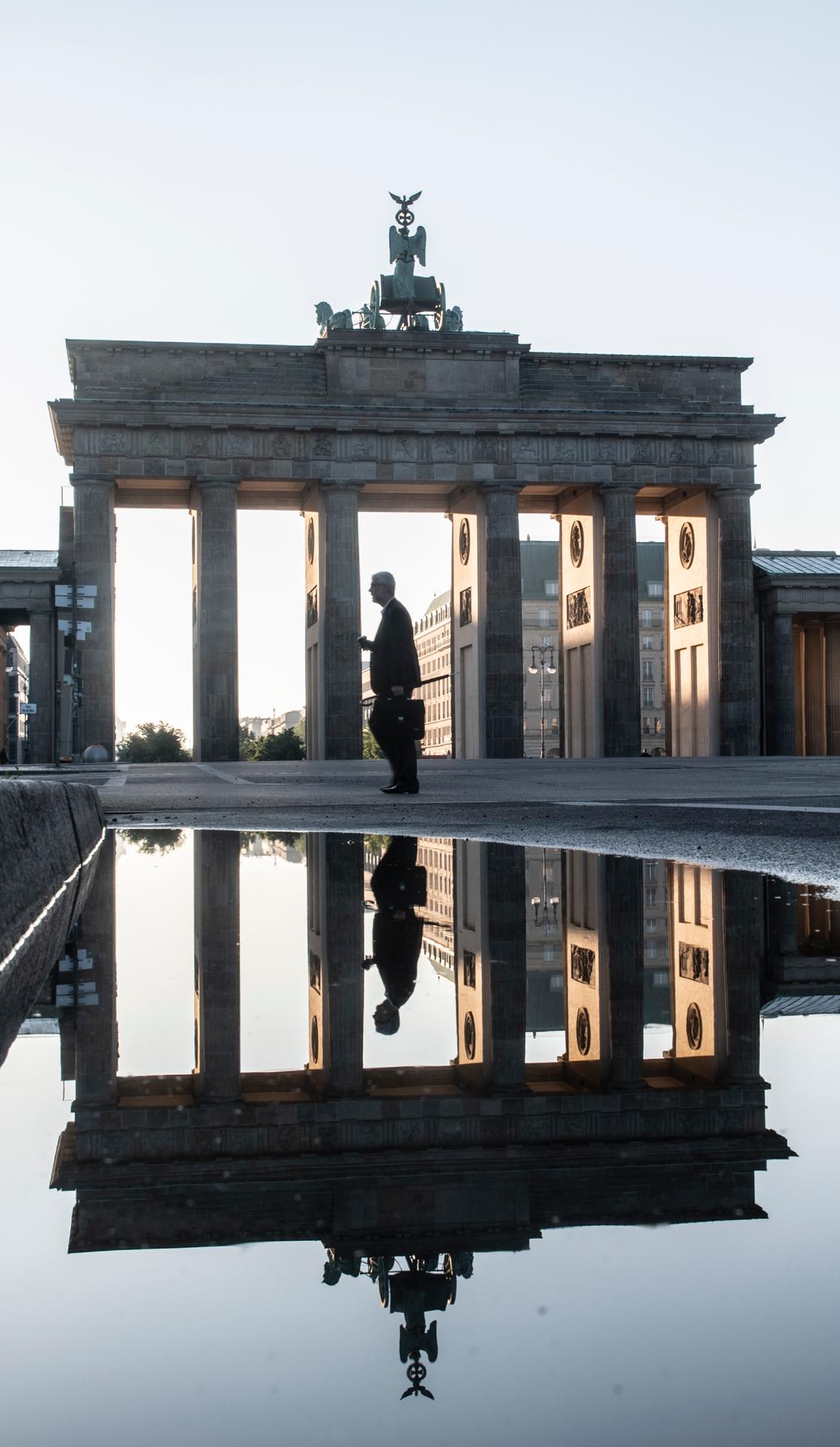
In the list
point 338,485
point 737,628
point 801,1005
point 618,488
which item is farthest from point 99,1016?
point 737,628

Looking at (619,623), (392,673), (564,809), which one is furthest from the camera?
(619,623)

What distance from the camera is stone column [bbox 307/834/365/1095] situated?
2158 mm

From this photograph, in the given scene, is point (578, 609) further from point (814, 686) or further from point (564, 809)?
point (564, 809)

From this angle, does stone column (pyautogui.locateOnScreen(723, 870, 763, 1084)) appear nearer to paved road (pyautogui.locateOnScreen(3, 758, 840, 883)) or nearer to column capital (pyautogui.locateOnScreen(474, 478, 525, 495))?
paved road (pyautogui.locateOnScreen(3, 758, 840, 883))

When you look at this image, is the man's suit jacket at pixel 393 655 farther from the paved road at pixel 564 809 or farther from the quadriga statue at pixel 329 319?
the quadriga statue at pixel 329 319

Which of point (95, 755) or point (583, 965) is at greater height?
point (95, 755)

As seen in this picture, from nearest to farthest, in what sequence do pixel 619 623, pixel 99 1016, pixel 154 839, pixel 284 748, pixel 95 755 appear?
pixel 99 1016, pixel 154 839, pixel 95 755, pixel 619 623, pixel 284 748

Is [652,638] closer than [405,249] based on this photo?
No

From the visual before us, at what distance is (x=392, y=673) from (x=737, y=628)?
37.9 meters

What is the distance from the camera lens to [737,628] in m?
48.6

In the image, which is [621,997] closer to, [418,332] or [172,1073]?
[172,1073]

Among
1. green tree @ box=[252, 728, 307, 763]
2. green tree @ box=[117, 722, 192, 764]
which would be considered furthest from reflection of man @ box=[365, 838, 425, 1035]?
green tree @ box=[252, 728, 307, 763]

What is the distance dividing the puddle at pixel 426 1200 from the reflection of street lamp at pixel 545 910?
1.83 ft

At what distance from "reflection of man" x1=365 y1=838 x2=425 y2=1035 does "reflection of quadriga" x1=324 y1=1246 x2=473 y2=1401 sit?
1.22 metres
